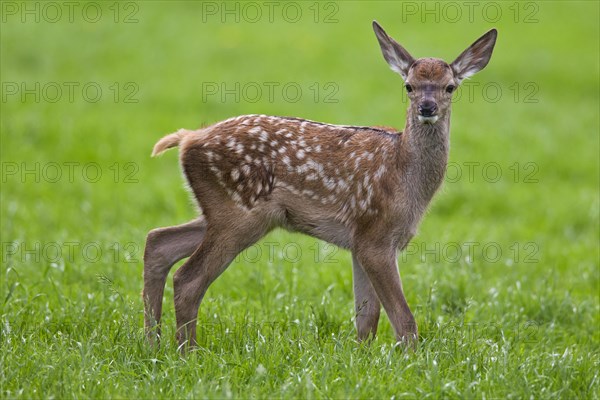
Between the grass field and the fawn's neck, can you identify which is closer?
the grass field

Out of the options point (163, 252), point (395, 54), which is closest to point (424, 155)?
point (395, 54)

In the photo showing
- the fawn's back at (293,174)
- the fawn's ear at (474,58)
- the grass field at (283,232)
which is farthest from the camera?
the fawn's ear at (474,58)

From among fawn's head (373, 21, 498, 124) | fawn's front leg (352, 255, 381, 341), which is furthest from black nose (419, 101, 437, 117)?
fawn's front leg (352, 255, 381, 341)

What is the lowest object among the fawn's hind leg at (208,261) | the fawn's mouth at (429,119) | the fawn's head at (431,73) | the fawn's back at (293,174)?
the fawn's hind leg at (208,261)

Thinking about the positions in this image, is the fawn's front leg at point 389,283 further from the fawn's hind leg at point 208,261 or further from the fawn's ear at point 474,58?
the fawn's ear at point 474,58

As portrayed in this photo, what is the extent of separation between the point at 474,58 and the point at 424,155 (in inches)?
30.0

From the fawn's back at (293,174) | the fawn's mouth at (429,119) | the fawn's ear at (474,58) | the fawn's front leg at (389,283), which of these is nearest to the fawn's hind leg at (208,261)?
the fawn's back at (293,174)

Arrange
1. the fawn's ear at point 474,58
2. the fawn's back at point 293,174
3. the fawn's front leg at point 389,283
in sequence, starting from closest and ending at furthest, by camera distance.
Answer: the fawn's front leg at point 389,283
the fawn's back at point 293,174
the fawn's ear at point 474,58

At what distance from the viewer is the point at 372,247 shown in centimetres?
624

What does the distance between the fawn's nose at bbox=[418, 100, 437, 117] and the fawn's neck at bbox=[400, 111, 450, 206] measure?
317mm

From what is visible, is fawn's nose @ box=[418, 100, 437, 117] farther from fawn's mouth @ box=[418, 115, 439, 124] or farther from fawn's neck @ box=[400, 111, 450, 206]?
fawn's neck @ box=[400, 111, 450, 206]

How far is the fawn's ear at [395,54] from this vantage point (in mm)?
6535

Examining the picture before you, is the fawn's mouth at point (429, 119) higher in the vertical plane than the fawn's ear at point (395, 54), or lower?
lower

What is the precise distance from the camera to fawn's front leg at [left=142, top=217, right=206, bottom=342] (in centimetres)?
654
